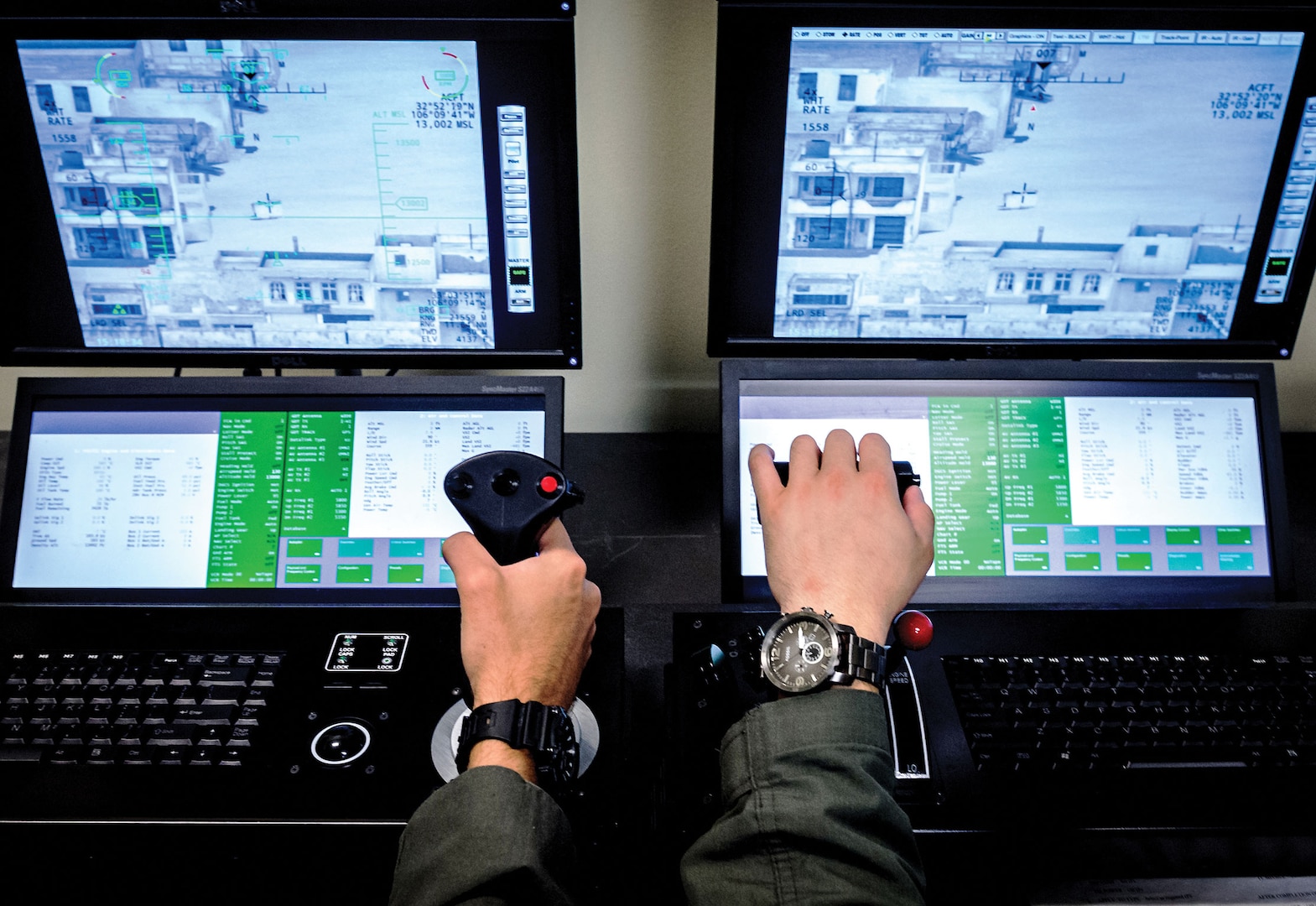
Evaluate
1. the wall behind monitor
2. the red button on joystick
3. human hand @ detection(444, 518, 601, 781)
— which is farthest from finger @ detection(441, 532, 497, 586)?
the wall behind monitor

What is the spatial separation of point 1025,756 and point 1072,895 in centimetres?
13

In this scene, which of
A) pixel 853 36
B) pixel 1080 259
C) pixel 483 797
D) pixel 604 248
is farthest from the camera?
pixel 604 248

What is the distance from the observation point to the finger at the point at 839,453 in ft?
2.36

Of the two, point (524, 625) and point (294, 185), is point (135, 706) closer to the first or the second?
point (524, 625)

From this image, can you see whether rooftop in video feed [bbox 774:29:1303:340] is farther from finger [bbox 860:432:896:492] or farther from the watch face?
the watch face

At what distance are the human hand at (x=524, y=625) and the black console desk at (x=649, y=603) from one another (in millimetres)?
112

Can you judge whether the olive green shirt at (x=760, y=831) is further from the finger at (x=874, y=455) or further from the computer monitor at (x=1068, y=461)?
the computer monitor at (x=1068, y=461)

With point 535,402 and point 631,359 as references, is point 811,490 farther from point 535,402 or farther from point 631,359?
point 631,359

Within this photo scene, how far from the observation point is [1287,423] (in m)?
1.28

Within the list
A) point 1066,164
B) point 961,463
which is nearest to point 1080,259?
point 1066,164

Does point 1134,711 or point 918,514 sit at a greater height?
point 918,514

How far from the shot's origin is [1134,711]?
71 centimetres

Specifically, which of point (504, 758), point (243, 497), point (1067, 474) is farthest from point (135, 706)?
point (1067, 474)

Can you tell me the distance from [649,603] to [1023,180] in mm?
625
